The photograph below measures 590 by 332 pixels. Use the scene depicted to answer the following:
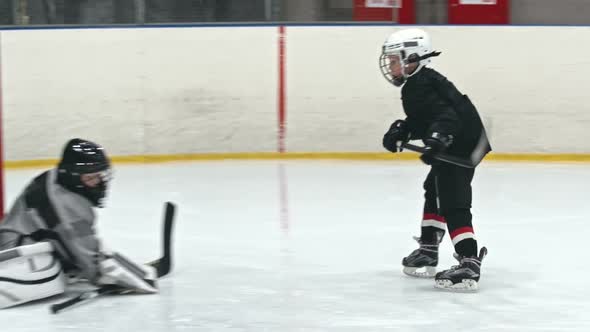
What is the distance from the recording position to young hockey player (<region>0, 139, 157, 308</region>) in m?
4.48

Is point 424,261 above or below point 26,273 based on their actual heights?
below

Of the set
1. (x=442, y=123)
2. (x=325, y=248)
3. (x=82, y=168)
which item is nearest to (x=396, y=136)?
(x=442, y=123)

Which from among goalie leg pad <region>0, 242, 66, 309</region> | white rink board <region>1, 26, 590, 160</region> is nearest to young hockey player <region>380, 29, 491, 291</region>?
goalie leg pad <region>0, 242, 66, 309</region>

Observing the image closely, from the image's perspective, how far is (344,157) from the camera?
8938mm

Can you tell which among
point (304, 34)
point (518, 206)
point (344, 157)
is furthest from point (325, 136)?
point (518, 206)

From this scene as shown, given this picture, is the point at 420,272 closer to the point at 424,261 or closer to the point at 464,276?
the point at 424,261

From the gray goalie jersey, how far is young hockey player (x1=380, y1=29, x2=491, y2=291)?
4.19 feet

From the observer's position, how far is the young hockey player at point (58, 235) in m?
4.48

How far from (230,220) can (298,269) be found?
135 cm

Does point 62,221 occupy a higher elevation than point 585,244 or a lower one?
higher

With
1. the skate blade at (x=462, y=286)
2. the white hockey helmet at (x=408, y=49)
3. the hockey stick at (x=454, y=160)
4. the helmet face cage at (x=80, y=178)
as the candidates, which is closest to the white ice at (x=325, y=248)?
the skate blade at (x=462, y=286)

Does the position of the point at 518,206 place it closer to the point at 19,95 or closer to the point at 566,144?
the point at 566,144

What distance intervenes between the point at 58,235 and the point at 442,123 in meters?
1.58

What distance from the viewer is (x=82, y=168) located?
179 inches
